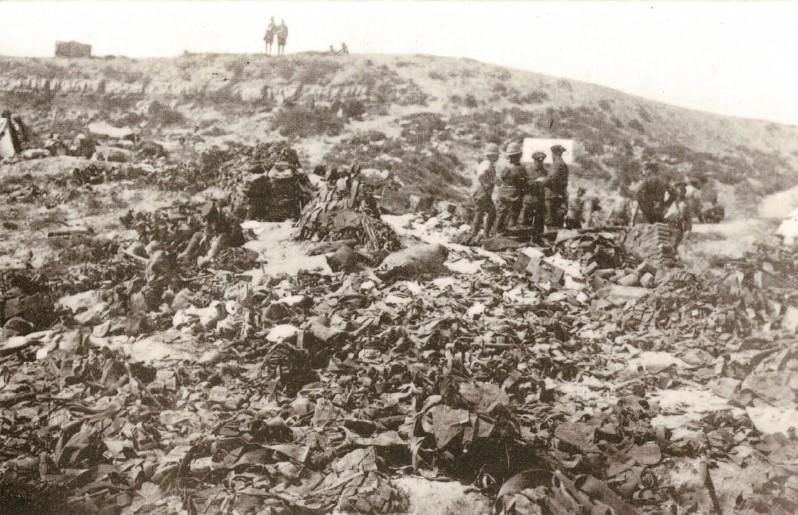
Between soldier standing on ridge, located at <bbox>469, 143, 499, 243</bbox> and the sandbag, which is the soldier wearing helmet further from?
the sandbag

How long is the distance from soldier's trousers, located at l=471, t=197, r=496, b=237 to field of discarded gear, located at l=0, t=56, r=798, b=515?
32 centimetres

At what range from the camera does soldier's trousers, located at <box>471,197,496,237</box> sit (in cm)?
916

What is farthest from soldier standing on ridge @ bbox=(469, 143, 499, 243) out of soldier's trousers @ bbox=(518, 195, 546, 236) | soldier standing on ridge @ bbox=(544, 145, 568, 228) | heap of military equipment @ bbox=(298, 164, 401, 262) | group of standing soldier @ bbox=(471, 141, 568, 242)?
heap of military equipment @ bbox=(298, 164, 401, 262)

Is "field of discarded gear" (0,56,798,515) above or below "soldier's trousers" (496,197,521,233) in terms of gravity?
below

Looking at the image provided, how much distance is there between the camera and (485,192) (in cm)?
902

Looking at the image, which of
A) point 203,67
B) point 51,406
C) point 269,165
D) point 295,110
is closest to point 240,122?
point 295,110

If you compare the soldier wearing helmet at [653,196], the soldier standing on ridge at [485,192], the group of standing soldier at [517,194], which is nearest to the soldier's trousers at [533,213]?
the group of standing soldier at [517,194]

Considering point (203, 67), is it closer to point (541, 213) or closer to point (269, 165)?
point (269, 165)

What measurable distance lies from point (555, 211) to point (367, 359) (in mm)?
5694

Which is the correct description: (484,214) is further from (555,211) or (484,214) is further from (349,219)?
(349,219)

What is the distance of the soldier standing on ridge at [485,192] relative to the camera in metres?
8.85

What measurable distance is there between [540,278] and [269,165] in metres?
6.17

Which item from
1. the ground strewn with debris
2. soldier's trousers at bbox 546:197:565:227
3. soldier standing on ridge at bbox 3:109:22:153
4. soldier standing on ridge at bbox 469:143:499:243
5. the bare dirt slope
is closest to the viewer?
the ground strewn with debris

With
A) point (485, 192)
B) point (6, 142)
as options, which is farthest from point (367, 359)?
point (6, 142)
